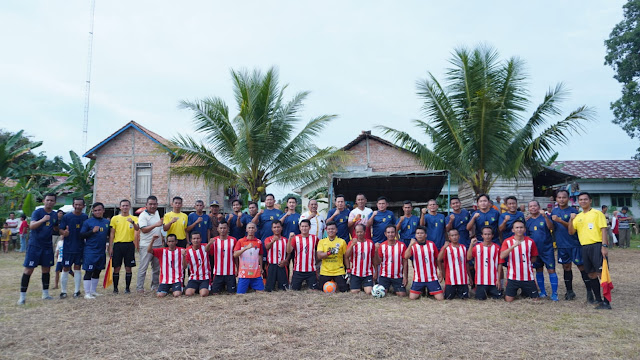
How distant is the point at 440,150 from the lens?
13.2 meters

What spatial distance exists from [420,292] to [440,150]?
648cm

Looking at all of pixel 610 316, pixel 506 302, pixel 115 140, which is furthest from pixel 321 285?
pixel 115 140

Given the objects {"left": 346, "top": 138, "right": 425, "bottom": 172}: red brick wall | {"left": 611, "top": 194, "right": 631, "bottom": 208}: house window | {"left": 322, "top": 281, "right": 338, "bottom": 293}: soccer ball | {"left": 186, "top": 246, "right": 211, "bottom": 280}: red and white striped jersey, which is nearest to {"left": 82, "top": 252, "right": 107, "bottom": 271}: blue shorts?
{"left": 186, "top": 246, "right": 211, "bottom": 280}: red and white striped jersey

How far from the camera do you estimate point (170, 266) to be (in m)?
8.05

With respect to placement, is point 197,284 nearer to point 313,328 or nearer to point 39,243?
point 39,243

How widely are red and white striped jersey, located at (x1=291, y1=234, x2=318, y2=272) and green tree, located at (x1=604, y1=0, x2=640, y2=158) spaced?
21.9 metres

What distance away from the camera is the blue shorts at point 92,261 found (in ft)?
25.8

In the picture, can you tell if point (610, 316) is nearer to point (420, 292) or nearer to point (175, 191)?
point (420, 292)

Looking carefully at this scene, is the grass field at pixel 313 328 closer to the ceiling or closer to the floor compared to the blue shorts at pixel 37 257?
closer to the floor

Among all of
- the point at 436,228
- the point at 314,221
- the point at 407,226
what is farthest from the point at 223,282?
the point at 436,228

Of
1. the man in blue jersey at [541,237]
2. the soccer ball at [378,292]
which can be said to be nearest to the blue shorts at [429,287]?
the soccer ball at [378,292]

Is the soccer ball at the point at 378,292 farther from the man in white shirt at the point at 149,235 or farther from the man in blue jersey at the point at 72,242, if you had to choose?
the man in blue jersey at the point at 72,242

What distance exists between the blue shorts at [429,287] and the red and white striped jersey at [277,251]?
8.10 feet

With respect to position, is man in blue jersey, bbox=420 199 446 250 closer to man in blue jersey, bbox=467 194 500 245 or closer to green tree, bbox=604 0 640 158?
man in blue jersey, bbox=467 194 500 245
